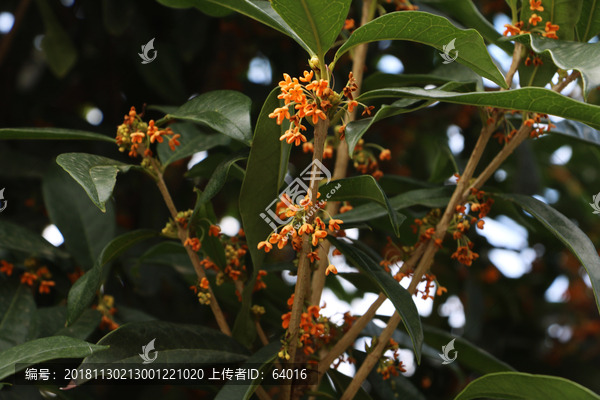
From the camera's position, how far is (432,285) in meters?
0.94

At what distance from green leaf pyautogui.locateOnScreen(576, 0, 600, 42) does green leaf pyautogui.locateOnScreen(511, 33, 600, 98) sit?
17 cm

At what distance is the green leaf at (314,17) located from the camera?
70cm

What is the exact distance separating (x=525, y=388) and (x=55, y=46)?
5.55 feet

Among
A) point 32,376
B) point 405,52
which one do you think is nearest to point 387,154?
point 32,376

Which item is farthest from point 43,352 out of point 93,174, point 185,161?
point 185,161

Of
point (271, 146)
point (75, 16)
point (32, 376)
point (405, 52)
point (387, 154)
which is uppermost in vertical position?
point (75, 16)

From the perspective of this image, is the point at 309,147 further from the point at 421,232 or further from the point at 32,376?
the point at 32,376

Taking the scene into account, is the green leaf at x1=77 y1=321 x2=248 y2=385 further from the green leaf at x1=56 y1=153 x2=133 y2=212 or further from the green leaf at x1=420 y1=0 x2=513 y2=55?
the green leaf at x1=420 y1=0 x2=513 y2=55

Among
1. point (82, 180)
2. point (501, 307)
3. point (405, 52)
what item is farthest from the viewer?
point (501, 307)

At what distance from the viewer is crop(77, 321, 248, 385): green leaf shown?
75 cm

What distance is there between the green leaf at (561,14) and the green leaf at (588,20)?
0.04 m

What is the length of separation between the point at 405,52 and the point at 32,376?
1.62 metres

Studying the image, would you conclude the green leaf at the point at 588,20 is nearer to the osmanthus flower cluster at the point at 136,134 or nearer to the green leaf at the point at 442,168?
the green leaf at the point at 442,168

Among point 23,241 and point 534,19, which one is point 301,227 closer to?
point 534,19
